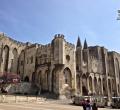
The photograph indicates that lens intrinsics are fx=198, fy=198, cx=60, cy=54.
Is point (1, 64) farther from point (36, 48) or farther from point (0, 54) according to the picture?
point (36, 48)

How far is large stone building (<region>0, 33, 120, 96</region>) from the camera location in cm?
4012

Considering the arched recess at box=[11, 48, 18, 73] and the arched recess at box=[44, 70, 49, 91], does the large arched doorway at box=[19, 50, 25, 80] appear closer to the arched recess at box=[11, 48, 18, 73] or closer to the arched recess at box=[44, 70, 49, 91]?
the arched recess at box=[11, 48, 18, 73]

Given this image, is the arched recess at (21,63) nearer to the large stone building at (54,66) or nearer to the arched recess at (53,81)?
the large stone building at (54,66)

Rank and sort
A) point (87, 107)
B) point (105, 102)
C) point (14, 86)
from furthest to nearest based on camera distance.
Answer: point (14, 86) → point (105, 102) → point (87, 107)

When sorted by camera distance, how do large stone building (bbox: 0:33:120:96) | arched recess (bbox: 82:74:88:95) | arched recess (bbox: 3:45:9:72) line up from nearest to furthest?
large stone building (bbox: 0:33:120:96) < arched recess (bbox: 3:45:9:72) < arched recess (bbox: 82:74:88:95)

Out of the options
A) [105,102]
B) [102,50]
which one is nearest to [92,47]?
[102,50]

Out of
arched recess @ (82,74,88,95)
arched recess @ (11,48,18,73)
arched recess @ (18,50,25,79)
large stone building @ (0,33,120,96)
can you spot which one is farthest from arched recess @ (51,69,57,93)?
A: arched recess @ (82,74,88,95)

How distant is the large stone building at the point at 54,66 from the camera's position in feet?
132

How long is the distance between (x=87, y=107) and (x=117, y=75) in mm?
54703

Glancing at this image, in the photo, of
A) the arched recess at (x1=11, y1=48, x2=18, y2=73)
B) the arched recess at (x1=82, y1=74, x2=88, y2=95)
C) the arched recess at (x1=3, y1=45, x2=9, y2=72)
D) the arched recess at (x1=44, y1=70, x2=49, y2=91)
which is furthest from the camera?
the arched recess at (x1=82, y1=74, x2=88, y2=95)

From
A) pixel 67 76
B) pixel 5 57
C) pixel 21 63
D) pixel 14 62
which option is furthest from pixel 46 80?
pixel 5 57

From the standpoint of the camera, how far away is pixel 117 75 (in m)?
64.9

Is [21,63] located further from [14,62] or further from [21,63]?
[14,62]

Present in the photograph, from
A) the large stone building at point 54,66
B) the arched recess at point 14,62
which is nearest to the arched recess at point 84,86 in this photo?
the large stone building at point 54,66
